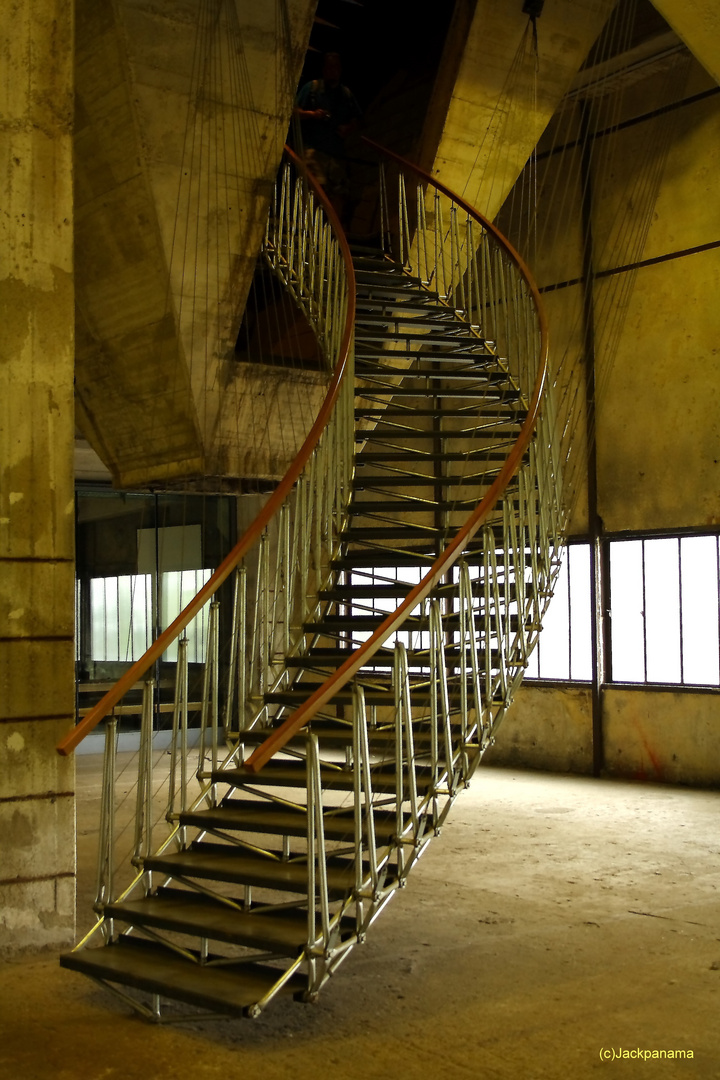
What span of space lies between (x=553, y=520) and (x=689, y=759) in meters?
4.34

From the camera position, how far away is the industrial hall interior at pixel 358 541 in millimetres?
4070

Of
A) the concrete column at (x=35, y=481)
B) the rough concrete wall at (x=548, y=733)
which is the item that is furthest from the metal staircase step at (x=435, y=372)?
the rough concrete wall at (x=548, y=733)

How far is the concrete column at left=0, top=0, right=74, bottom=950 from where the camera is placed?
4.77m

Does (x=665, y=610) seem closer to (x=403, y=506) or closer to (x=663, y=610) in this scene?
(x=663, y=610)

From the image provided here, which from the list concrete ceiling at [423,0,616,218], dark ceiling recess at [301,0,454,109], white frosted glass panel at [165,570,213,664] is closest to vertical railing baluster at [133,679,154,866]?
concrete ceiling at [423,0,616,218]

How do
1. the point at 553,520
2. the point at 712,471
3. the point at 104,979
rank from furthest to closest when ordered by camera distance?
the point at 712,471 < the point at 553,520 < the point at 104,979

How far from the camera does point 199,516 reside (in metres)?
12.9

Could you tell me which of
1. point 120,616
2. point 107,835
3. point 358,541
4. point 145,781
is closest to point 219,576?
point 145,781

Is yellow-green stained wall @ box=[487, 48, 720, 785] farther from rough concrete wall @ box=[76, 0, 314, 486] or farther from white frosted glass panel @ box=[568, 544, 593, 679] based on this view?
rough concrete wall @ box=[76, 0, 314, 486]

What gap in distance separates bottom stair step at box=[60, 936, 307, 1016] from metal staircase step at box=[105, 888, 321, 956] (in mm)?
98

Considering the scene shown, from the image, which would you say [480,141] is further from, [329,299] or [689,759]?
[689,759]

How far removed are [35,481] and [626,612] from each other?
6.36 metres

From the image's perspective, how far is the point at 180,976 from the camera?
3881mm

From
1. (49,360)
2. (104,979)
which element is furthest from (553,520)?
(104,979)
